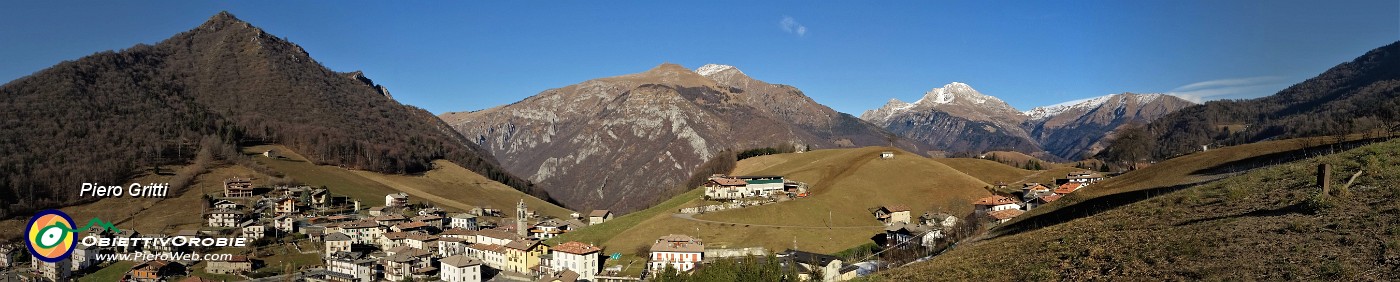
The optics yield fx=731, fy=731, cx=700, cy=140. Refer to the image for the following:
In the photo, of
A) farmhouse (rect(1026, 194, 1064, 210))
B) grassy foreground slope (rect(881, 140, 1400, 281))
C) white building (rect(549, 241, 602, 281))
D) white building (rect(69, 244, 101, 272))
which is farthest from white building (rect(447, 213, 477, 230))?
grassy foreground slope (rect(881, 140, 1400, 281))

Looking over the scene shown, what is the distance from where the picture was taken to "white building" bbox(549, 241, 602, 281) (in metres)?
73.5

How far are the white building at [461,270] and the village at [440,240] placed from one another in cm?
10

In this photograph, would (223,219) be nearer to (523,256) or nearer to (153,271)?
(153,271)

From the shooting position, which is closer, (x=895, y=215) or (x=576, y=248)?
(x=576, y=248)

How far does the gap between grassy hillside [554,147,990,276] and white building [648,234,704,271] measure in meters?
3.42

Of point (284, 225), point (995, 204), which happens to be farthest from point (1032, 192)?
A: point (284, 225)

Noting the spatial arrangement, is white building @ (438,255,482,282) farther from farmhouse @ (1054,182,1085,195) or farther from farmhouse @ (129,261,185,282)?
farmhouse @ (1054,182,1085,195)

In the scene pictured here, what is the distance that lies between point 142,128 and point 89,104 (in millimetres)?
23394

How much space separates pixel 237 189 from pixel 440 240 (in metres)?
47.5

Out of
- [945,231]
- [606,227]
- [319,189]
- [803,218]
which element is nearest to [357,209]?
[319,189]

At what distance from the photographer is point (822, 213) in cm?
9225

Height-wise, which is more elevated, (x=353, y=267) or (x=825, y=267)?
(x=825, y=267)

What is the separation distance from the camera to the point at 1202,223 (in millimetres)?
26500

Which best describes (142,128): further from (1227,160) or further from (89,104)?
(1227,160)
